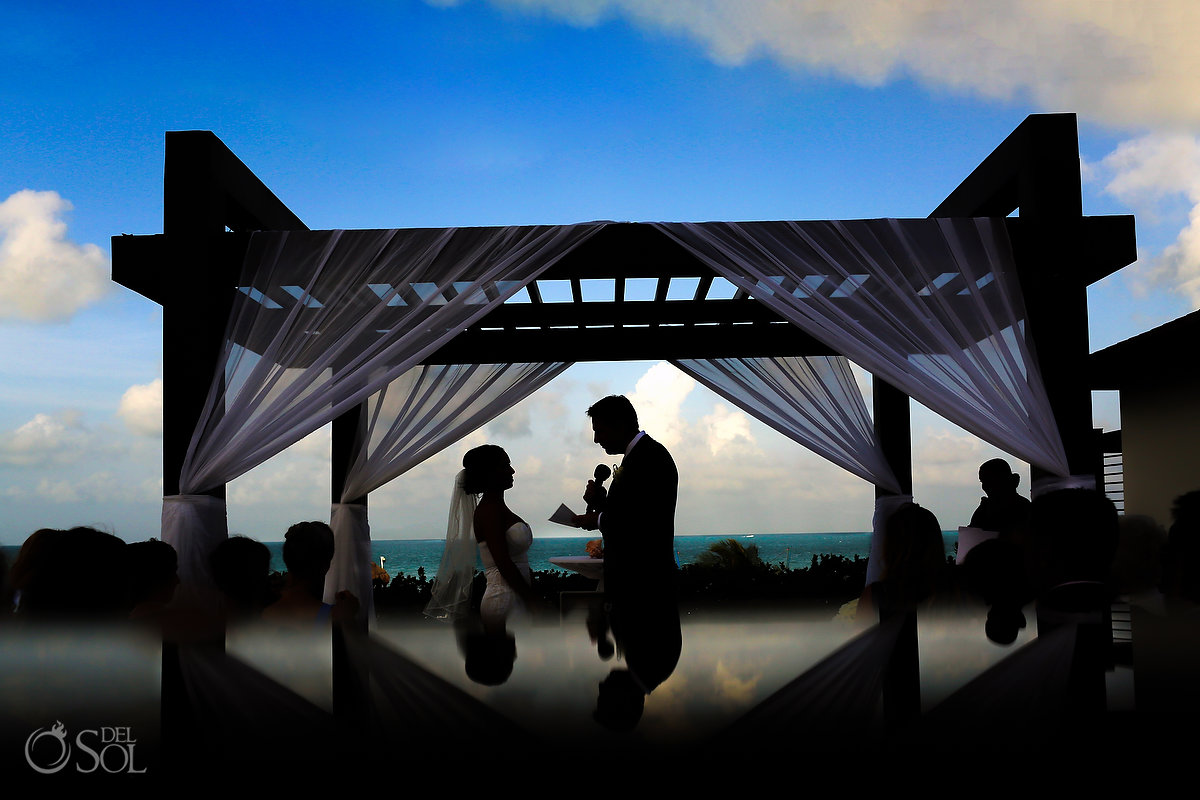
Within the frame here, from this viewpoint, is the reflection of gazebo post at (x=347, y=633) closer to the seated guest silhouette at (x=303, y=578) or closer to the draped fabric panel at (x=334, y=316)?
the seated guest silhouette at (x=303, y=578)

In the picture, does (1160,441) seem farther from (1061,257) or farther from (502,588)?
→ (502,588)

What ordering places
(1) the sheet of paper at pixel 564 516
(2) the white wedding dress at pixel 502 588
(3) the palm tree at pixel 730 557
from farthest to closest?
(3) the palm tree at pixel 730 557, (1) the sheet of paper at pixel 564 516, (2) the white wedding dress at pixel 502 588

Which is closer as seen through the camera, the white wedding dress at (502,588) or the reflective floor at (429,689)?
the reflective floor at (429,689)

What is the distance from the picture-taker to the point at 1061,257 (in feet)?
12.6

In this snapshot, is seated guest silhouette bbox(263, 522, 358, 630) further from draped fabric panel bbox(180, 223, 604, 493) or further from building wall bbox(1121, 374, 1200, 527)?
building wall bbox(1121, 374, 1200, 527)

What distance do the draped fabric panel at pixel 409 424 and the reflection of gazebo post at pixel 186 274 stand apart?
1.52 m

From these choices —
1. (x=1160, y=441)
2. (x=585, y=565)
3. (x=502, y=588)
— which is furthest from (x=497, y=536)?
(x=1160, y=441)

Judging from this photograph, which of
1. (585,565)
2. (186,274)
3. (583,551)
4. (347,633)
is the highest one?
(186,274)

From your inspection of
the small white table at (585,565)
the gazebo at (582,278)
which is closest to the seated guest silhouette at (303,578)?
the gazebo at (582,278)

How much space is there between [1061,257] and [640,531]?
7.81 ft

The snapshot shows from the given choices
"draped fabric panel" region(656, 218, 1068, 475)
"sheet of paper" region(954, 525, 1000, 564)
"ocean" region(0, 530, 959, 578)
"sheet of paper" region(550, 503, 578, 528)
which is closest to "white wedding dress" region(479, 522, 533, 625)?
"sheet of paper" region(550, 503, 578, 528)

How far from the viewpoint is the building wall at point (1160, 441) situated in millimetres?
7230

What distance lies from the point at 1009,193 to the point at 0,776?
14.9 feet

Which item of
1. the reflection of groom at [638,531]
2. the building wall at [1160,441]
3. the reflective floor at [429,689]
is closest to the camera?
the reflective floor at [429,689]
